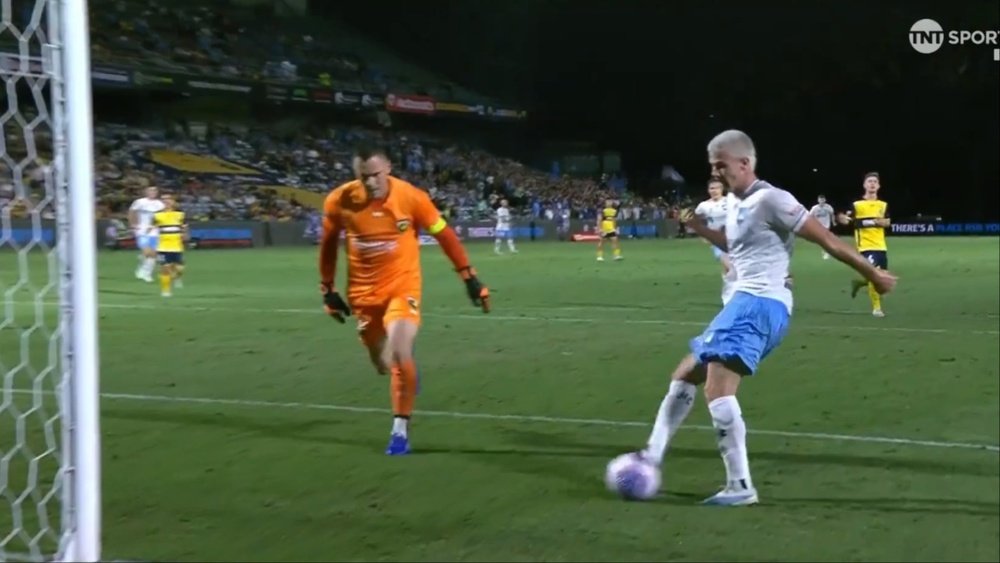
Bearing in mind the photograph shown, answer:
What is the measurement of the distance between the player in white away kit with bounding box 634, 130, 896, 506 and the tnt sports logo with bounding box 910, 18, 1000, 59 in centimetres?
5411

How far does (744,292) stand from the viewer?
5559 mm

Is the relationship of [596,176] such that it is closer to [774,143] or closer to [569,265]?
[774,143]

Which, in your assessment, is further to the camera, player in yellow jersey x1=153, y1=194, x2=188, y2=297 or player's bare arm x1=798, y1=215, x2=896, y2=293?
player in yellow jersey x1=153, y1=194, x2=188, y2=297

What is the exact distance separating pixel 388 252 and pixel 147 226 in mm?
15100

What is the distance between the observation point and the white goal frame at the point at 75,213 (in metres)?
3.44

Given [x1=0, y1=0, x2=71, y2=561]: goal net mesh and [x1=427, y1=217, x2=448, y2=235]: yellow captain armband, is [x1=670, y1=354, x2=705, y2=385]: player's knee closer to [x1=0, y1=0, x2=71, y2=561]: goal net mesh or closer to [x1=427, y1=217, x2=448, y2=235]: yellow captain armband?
[x1=427, y1=217, x2=448, y2=235]: yellow captain armband

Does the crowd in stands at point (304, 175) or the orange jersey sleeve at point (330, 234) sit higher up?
the crowd in stands at point (304, 175)

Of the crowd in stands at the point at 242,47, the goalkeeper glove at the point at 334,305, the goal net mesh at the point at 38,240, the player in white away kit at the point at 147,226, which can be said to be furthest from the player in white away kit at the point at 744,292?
the crowd in stands at the point at 242,47

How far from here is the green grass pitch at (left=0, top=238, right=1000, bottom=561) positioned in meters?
4.95

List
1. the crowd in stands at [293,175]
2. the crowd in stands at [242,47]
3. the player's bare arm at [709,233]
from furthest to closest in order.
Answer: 1. the crowd in stands at [242,47]
2. the crowd in stands at [293,175]
3. the player's bare arm at [709,233]

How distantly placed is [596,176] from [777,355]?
1934 inches

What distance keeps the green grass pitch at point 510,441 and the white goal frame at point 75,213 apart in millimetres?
257

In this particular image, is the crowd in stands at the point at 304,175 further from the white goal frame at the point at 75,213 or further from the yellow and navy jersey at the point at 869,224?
the white goal frame at the point at 75,213

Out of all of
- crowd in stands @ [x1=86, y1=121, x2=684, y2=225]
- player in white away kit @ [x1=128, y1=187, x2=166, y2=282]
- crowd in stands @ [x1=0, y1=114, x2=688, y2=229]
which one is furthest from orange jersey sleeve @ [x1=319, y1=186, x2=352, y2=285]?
crowd in stands @ [x1=86, y1=121, x2=684, y2=225]
